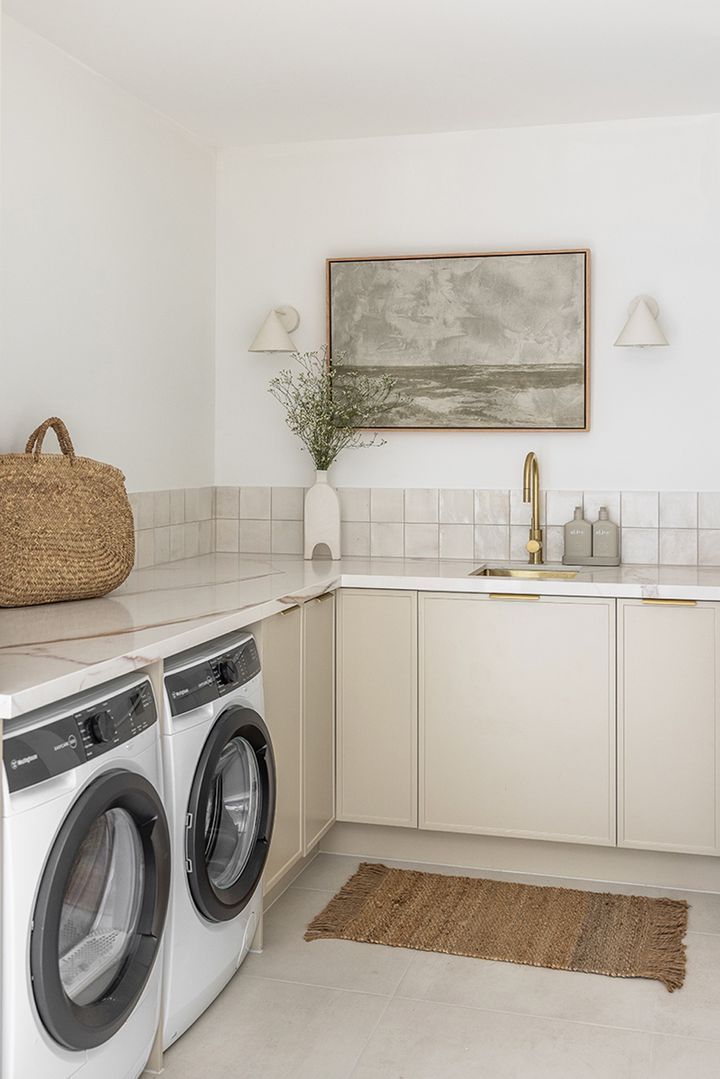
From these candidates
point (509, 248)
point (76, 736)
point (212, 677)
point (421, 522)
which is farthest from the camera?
point (421, 522)

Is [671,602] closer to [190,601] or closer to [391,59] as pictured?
[190,601]

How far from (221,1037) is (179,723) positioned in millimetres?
728

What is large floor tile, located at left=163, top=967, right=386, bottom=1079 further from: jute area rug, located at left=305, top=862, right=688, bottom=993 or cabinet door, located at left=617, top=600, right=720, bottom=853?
cabinet door, located at left=617, top=600, right=720, bottom=853

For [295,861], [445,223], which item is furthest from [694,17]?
[295,861]

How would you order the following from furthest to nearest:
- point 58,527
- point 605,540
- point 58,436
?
point 605,540
point 58,436
point 58,527

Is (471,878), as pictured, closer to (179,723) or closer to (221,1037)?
(221,1037)

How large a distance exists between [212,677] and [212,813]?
0.33m

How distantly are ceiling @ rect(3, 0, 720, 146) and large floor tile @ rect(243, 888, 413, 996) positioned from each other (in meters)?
2.41

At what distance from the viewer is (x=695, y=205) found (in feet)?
12.0

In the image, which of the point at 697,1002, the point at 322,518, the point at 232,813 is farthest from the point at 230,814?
the point at 322,518

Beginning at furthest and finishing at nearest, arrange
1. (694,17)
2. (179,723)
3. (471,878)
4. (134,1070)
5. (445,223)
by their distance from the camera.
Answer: (445,223) < (471,878) < (694,17) < (179,723) < (134,1070)

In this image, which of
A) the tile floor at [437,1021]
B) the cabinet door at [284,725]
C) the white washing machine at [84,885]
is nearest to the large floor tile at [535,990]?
the tile floor at [437,1021]

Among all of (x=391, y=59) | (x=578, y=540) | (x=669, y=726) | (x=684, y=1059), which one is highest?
(x=391, y=59)

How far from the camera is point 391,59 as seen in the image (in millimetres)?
3133
